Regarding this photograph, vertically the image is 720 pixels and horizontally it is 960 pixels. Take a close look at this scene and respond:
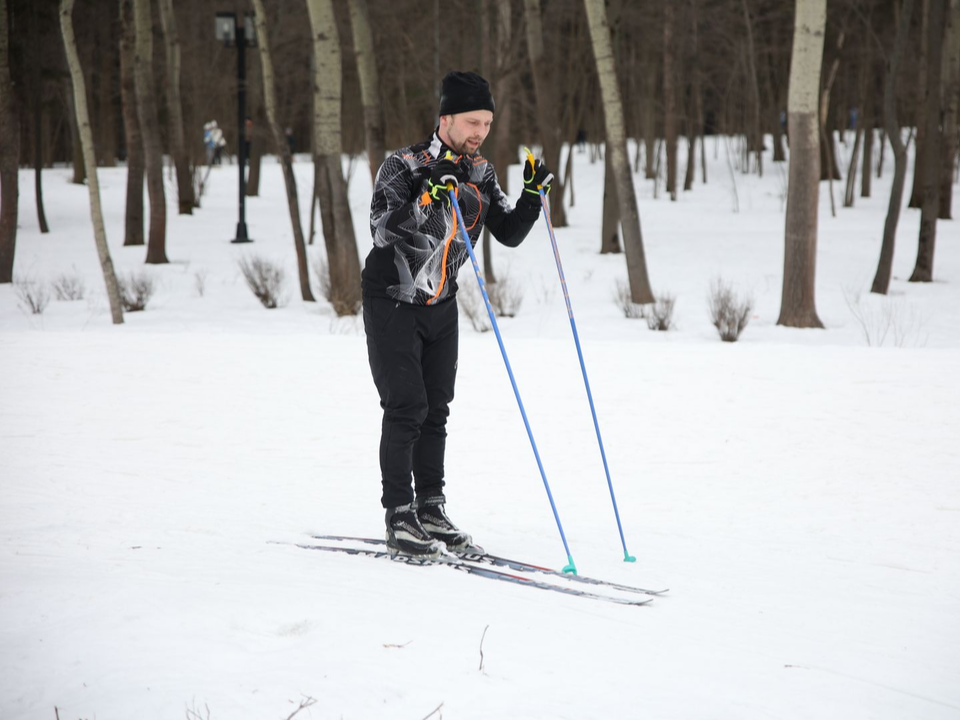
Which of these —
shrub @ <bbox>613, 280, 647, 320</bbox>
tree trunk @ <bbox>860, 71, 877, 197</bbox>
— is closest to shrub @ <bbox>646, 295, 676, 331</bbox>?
shrub @ <bbox>613, 280, 647, 320</bbox>

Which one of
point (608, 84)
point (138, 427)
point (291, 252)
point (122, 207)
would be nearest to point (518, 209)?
point (138, 427)

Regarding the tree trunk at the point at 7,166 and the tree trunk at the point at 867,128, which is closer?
the tree trunk at the point at 7,166

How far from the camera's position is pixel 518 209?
4.14 m

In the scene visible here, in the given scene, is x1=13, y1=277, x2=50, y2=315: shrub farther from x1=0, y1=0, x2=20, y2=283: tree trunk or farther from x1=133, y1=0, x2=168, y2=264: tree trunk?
x1=133, y1=0, x2=168, y2=264: tree trunk

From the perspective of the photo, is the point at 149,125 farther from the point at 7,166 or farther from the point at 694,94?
the point at 694,94

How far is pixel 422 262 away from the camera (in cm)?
391

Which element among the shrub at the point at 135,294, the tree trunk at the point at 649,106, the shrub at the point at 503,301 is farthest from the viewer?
the tree trunk at the point at 649,106

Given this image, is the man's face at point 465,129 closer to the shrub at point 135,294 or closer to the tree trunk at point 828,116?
the shrub at point 135,294

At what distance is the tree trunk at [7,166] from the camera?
51.5 feet

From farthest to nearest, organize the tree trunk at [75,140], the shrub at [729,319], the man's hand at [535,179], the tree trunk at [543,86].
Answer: the tree trunk at [75,140] < the tree trunk at [543,86] < the shrub at [729,319] < the man's hand at [535,179]

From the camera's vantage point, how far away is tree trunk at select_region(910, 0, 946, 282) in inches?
630

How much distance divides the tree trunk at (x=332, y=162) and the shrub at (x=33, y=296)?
4.13 meters

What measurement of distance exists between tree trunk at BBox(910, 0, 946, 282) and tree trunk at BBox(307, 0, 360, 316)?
10008 millimetres

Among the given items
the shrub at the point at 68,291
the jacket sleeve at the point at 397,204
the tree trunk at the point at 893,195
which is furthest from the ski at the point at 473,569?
the tree trunk at the point at 893,195
